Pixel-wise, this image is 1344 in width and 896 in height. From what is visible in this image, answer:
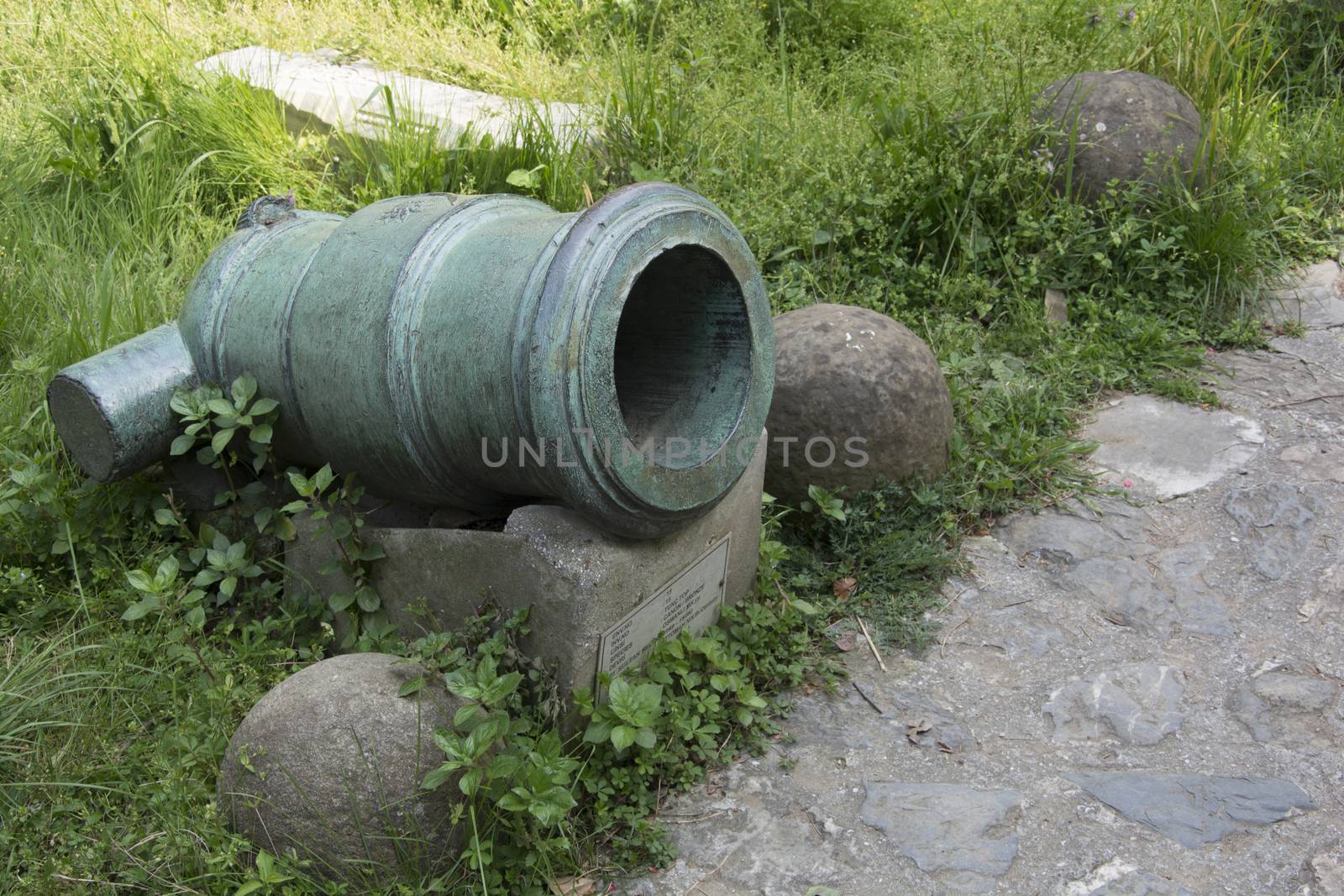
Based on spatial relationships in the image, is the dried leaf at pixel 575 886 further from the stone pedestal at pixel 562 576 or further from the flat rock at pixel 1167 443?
the flat rock at pixel 1167 443

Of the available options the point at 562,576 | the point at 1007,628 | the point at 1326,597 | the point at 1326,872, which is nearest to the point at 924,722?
the point at 1007,628

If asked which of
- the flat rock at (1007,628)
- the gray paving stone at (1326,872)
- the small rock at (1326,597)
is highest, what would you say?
the small rock at (1326,597)

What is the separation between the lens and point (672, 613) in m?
2.82

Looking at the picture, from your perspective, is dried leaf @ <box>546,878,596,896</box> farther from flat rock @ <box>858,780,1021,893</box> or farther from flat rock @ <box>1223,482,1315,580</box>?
flat rock @ <box>1223,482,1315,580</box>

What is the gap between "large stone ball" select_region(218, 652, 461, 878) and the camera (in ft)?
7.30

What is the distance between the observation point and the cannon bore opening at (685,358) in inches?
106

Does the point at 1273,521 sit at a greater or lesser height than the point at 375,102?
lesser

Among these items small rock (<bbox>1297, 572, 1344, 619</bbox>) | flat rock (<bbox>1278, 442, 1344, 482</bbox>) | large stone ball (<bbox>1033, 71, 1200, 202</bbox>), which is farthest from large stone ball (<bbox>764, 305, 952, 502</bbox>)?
large stone ball (<bbox>1033, 71, 1200, 202</bbox>)

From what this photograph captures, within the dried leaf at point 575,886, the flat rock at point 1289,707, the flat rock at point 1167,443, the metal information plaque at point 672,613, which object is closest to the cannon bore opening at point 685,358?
the metal information plaque at point 672,613

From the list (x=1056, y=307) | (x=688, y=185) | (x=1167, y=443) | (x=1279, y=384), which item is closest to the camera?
(x=1167, y=443)

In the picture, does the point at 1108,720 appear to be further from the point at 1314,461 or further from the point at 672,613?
the point at 1314,461

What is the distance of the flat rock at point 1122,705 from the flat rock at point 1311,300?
225cm

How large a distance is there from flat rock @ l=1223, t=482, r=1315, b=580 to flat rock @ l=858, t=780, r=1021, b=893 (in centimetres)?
136

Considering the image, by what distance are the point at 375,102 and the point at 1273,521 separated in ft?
13.0
